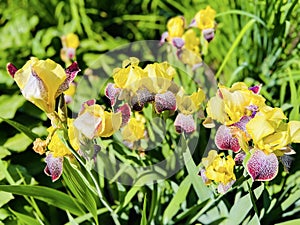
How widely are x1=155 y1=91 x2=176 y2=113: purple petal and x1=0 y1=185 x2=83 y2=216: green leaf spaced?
0.27m

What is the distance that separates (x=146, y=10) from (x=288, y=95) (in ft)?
2.77

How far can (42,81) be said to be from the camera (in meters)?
0.75

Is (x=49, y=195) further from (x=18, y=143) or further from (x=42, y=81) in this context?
(x=18, y=143)

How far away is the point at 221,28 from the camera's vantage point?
1.61 m

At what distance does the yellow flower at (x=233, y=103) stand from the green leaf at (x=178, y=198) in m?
0.16

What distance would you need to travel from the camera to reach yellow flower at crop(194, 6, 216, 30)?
1.19 m

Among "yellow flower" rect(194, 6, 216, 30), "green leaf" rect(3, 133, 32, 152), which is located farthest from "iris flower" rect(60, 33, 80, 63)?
"yellow flower" rect(194, 6, 216, 30)

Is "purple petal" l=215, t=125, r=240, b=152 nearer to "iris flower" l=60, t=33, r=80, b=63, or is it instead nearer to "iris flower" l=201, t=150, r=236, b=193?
"iris flower" l=201, t=150, r=236, b=193

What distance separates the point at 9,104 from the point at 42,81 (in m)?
0.65

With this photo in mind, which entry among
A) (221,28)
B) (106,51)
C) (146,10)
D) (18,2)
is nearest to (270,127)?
(221,28)

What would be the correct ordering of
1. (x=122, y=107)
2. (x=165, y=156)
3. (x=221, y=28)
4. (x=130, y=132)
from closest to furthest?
Result: 1. (x=122, y=107)
2. (x=130, y=132)
3. (x=165, y=156)
4. (x=221, y=28)

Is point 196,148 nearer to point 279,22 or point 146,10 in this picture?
point 279,22

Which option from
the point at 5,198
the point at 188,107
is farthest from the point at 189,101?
the point at 5,198

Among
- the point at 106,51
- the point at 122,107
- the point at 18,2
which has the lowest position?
the point at 106,51
